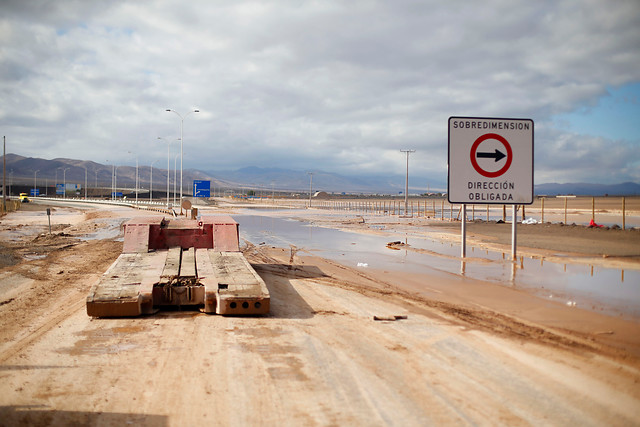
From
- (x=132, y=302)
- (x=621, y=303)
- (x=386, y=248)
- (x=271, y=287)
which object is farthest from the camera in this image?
(x=386, y=248)

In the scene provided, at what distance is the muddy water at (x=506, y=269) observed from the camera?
10595mm

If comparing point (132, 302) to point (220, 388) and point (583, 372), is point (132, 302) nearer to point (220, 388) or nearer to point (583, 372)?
point (220, 388)

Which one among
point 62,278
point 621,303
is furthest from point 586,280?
point 62,278

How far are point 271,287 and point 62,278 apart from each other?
5.62 m

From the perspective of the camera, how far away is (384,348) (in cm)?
657

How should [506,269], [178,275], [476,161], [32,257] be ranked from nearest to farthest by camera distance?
[178,275] → [506,269] → [476,161] → [32,257]

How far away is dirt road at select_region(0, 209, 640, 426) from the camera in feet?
15.1

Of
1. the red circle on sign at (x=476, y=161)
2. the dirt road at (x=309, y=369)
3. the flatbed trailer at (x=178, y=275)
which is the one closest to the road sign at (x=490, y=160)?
the red circle on sign at (x=476, y=161)

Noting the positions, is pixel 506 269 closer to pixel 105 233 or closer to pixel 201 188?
pixel 105 233

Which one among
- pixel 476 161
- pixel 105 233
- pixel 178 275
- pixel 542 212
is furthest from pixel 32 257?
pixel 542 212

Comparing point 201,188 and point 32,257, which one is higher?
point 201,188

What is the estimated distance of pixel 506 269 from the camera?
581 inches

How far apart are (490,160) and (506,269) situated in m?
3.94

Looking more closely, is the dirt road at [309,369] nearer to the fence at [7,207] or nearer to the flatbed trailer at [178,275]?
the flatbed trailer at [178,275]
